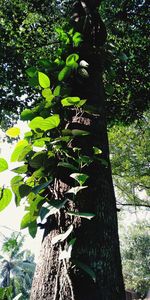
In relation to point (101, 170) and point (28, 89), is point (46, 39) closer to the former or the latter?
point (28, 89)

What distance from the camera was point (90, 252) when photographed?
100 cm

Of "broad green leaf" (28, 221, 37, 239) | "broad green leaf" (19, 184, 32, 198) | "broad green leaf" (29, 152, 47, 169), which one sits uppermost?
"broad green leaf" (29, 152, 47, 169)

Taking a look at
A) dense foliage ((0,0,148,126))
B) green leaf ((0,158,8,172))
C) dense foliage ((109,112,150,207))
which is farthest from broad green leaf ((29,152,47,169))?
dense foliage ((109,112,150,207))

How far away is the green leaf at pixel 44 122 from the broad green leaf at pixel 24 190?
27 centimetres

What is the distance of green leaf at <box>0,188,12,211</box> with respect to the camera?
→ 3.87ft

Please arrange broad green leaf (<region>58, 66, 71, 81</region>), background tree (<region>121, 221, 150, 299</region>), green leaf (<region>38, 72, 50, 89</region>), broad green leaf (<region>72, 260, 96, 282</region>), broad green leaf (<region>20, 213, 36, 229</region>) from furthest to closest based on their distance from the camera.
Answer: background tree (<region>121, 221, 150, 299</region>), broad green leaf (<region>58, 66, 71, 81</region>), green leaf (<region>38, 72, 50, 89</region>), broad green leaf (<region>20, 213, 36, 229</region>), broad green leaf (<region>72, 260, 96, 282</region>)

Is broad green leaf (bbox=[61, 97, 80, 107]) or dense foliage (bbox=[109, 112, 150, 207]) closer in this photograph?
broad green leaf (bbox=[61, 97, 80, 107])

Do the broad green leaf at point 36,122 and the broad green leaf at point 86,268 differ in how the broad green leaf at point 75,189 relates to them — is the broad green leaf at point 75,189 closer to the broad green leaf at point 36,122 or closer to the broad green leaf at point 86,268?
the broad green leaf at point 86,268

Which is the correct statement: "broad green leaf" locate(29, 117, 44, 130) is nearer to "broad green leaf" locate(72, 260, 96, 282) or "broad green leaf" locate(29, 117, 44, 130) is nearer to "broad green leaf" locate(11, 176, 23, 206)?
"broad green leaf" locate(11, 176, 23, 206)

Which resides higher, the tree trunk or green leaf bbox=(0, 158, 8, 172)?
green leaf bbox=(0, 158, 8, 172)

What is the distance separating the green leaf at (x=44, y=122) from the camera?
122 centimetres

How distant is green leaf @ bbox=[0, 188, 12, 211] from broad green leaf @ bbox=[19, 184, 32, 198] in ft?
0.19

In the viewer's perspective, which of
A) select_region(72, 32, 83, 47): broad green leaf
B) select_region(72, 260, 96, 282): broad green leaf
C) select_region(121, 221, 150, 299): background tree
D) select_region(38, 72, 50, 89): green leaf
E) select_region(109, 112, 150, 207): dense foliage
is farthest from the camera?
select_region(121, 221, 150, 299): background tree

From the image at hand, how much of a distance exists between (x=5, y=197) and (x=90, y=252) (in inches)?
17.5
